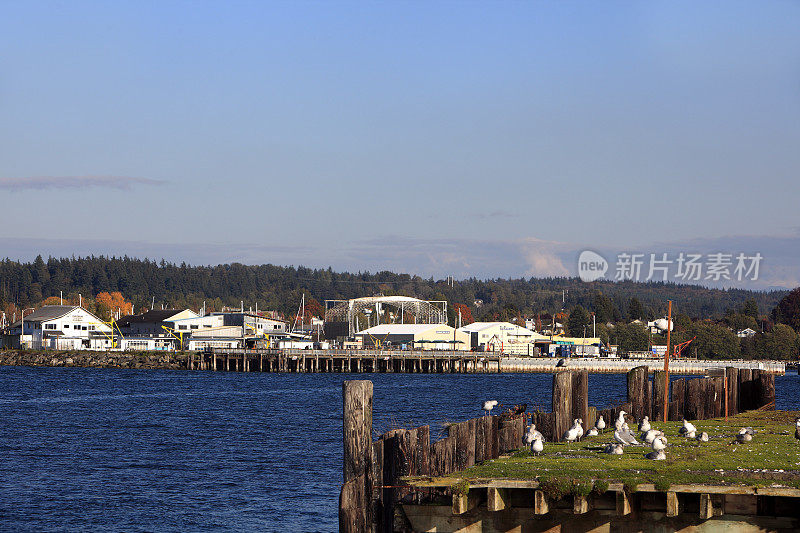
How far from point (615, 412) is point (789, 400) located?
70373 mm

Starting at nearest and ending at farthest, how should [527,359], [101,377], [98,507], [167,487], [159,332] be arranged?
[98,507]
[167,487]
[101,377]
[527,359]
[159,332]

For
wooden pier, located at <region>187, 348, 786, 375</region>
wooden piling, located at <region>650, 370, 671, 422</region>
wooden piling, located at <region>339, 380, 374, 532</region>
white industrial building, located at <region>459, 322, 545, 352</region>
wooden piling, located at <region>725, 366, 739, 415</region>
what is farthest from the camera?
white industrial building, located at <region>459, 322, 545, 352</region>

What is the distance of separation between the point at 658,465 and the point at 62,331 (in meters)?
164

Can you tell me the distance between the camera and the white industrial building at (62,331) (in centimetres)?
16812

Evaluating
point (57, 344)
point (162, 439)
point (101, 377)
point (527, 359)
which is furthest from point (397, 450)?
point (57, 344)

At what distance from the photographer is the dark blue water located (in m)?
30.5

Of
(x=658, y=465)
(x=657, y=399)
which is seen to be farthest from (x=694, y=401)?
(x=658, y=465)

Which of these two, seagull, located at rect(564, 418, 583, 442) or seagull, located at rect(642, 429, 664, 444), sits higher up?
seagull, located at rect(642, 429, 664, 444)

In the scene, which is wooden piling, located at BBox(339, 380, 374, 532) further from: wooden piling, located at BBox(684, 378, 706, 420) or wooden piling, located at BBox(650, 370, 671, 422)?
wooden piling, located at BBox(684, 378, 706, 420)

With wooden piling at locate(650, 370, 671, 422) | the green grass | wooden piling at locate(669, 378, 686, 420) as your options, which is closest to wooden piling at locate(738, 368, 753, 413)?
wooden piling at locate(669, 378, 686, 420)

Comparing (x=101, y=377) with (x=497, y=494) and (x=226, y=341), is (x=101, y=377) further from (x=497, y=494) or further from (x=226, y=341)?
(x=497, y=494)

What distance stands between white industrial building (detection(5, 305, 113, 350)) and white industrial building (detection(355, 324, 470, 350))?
4443 cm

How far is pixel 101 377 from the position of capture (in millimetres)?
119375

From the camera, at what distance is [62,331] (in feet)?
562
